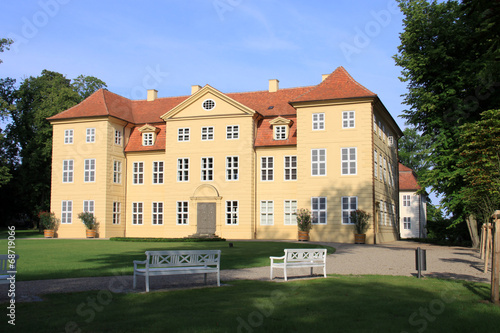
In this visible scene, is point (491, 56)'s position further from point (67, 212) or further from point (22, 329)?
point (67, 212)

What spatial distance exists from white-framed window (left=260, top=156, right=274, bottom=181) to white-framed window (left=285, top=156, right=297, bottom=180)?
107cm

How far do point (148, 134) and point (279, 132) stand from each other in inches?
422

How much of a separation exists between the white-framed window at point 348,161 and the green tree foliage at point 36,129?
25265mm

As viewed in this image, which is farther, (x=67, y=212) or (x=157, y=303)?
(x=67, y=212)

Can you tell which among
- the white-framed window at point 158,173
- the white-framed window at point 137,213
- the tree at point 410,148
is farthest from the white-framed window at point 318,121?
the tree at point 410,148

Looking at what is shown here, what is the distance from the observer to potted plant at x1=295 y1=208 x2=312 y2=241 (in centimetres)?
3225

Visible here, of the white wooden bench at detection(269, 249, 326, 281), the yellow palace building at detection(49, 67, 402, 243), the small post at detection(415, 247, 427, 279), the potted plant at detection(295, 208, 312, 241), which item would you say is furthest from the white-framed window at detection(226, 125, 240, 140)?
the small post at detection(415, 247, 427, 279)

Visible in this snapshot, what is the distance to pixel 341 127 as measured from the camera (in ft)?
108

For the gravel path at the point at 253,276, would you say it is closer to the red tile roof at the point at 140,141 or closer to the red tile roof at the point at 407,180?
the red tile roof at the point at 140,141

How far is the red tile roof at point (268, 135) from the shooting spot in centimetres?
3575

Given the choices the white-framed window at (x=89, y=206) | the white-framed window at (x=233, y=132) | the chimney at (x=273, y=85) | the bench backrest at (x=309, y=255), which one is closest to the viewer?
the bench backrest at (x=309, y=255)

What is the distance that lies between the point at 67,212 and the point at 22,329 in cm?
3342

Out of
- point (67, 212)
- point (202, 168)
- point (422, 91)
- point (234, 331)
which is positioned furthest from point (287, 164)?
point (234, 331)

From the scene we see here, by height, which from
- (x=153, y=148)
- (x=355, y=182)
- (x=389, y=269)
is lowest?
(x=389, y=269)
